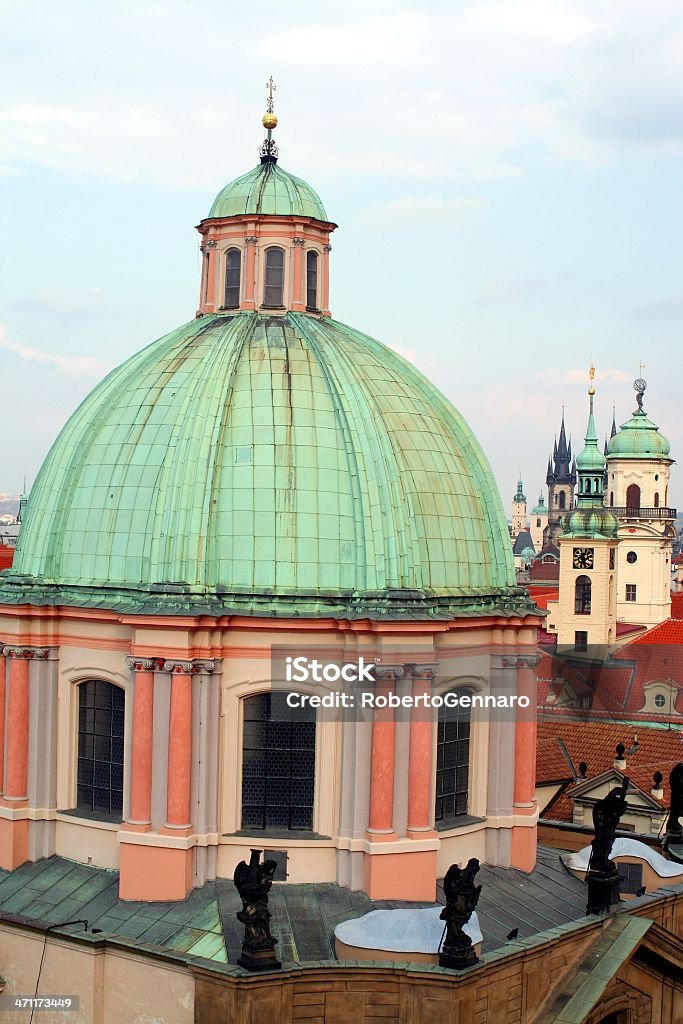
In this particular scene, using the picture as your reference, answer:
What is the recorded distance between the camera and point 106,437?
99.7ft

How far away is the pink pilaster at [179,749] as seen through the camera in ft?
89.6

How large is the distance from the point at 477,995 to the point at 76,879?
9.19 meters

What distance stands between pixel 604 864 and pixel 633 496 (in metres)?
99.3

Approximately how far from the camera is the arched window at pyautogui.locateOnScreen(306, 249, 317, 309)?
1303 inches

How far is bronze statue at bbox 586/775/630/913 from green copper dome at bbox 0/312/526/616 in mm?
5030

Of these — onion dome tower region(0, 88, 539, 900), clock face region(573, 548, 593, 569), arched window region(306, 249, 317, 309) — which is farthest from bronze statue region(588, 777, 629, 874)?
clock face region(573, 548, 593, 569)

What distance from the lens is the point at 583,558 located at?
322ft

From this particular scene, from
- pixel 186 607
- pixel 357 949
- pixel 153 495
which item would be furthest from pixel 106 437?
pixel 357 949

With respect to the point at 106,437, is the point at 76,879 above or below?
below

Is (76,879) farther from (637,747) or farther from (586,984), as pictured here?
(637,747)

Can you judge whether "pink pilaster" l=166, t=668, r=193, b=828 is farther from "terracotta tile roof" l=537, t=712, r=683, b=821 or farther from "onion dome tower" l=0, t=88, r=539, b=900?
"terracotta tile roof" l=537, t=712, r=683, b=821

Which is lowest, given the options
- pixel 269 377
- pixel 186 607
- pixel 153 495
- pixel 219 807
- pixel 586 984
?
pixel 586 984

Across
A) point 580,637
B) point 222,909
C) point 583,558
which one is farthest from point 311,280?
point 580,637

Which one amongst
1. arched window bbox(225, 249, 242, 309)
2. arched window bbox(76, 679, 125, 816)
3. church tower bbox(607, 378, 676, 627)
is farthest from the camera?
church tower bbox(607, 378, 676, 627)
